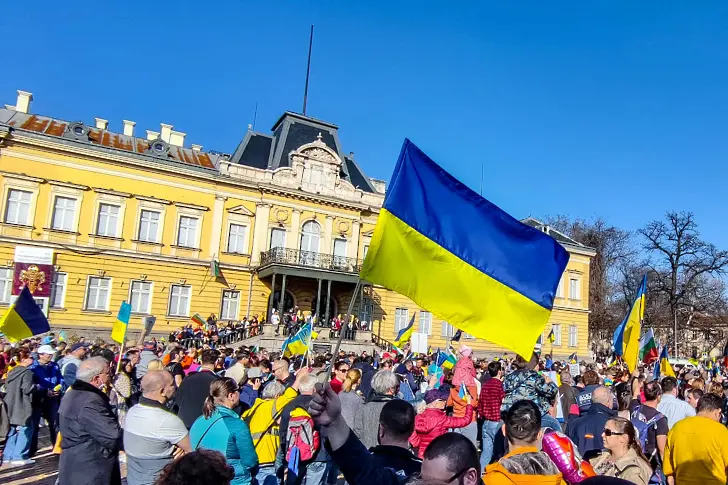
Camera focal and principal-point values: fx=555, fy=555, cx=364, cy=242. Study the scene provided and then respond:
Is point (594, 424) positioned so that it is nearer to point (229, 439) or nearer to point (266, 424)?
point (266, 424)

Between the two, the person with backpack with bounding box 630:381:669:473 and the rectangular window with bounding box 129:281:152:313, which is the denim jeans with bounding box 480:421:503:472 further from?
the rectangular window with bounding box 129:281:152:313

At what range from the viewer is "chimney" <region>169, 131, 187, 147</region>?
119ft

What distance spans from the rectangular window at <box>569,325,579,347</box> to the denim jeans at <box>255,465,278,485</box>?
41735mm

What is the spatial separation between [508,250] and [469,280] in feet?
1.39

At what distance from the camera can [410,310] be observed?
3603 centimetres

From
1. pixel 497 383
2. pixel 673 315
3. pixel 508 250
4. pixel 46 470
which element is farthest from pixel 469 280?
pixel 673 315

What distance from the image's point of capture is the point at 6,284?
26.4 metres

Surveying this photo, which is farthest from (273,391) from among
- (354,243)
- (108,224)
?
(354,243)

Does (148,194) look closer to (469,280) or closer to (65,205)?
(65,205)

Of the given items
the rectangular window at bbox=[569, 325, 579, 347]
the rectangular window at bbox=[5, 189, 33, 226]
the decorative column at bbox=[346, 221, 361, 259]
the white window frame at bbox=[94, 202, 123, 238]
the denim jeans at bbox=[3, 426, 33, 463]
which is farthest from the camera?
the rectangular window at bbox=[569, 325, 579, 347]

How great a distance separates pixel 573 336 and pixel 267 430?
42207 mm

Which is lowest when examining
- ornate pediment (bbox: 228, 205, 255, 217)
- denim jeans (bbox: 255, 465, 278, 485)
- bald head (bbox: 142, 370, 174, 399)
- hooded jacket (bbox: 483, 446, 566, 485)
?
denim jeans (bbox: 255, 465, 278, 485)

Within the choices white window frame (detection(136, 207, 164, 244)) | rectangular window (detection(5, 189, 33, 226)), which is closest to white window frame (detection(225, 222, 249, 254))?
white window frame (detection(136, 207, 164, 244))

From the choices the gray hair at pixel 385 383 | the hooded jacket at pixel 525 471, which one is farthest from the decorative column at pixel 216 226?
the hooded jacket at pixel 525 471
